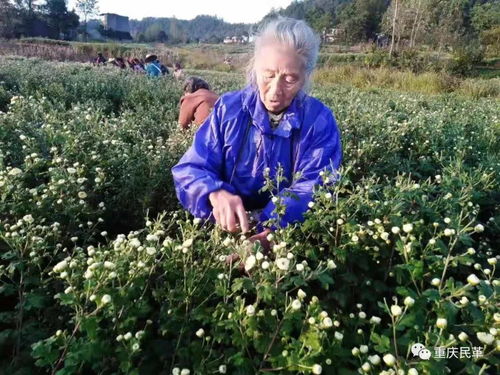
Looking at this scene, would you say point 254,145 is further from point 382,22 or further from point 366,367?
point 382,22

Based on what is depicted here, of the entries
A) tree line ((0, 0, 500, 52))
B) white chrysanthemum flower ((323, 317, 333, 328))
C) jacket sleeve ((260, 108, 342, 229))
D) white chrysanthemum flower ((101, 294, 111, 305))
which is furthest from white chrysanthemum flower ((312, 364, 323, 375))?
tree line ((0, 0, 500, 52))

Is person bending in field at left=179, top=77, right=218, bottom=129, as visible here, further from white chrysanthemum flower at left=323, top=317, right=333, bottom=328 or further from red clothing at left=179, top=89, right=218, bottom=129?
white chrysanthemum flower at left=323, top=317, right=333, bottom=328

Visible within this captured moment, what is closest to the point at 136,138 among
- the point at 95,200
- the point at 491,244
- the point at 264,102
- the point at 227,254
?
the point at 95,200

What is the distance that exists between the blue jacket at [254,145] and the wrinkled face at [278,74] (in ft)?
0.29

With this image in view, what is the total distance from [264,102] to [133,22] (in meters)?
141

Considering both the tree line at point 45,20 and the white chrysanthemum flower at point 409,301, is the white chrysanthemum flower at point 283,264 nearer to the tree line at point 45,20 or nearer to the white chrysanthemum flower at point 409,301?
the white chrysanthemum flower at point 409,301

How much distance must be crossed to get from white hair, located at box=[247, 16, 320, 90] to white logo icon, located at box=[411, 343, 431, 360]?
4.57 feet

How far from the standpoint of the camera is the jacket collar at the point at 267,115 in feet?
7.03

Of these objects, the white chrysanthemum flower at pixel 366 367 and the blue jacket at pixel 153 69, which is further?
the blue jacket at pixel 153 69

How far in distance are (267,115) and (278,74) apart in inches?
10.2

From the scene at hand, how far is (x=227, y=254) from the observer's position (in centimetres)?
169

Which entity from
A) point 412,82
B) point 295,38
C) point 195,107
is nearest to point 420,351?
point 295,38

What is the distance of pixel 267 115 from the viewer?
7.13 ft

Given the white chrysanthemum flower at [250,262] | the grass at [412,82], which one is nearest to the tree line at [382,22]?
the grass at [412,82]
